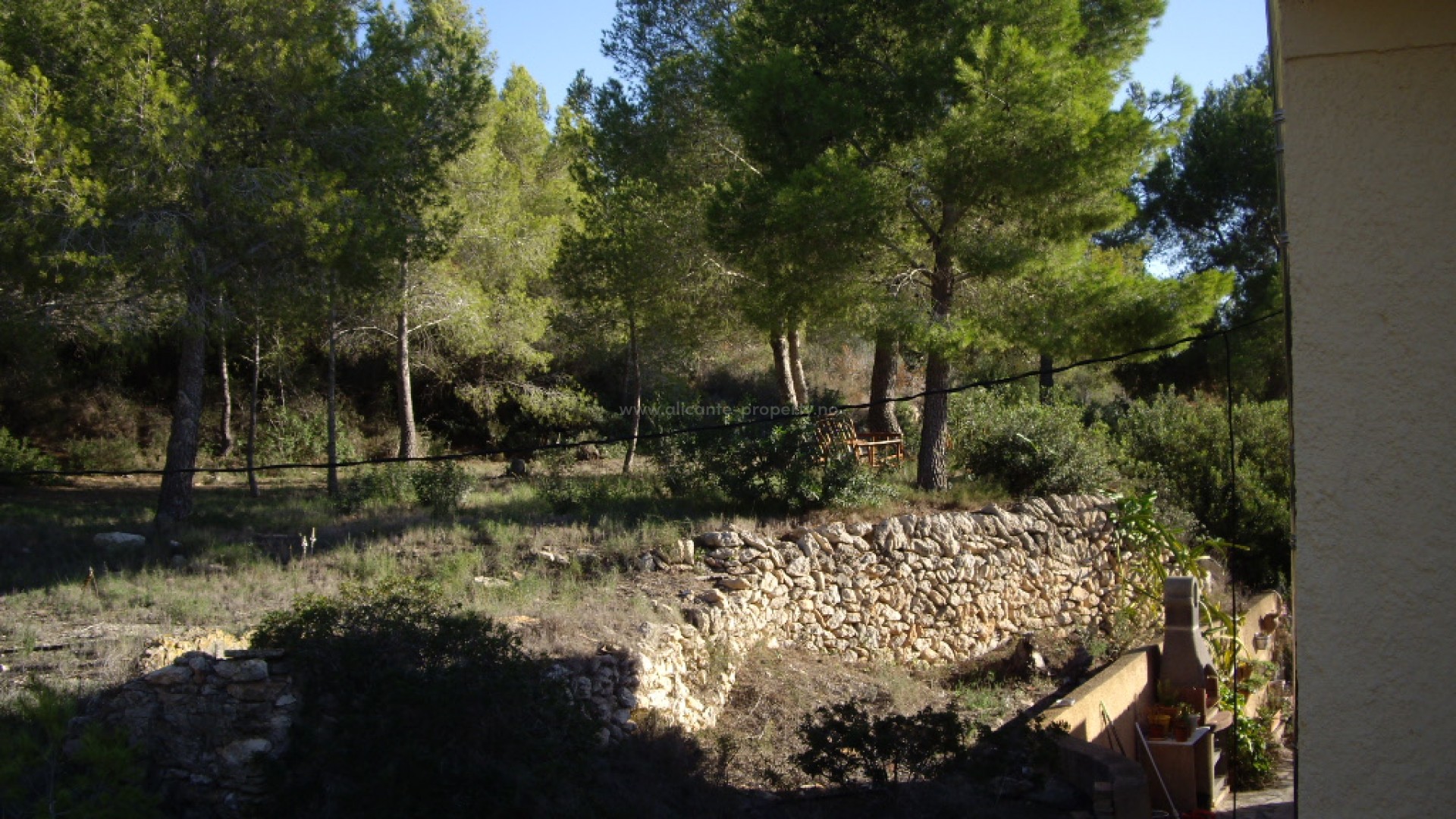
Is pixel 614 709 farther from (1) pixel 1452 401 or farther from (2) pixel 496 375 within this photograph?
(2) pixel 496 375

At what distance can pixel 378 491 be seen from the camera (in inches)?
638

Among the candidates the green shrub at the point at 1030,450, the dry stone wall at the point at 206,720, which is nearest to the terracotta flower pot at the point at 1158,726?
the green shrub at the point at 1030,450

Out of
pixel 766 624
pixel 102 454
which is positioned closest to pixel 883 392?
pixel 766 624

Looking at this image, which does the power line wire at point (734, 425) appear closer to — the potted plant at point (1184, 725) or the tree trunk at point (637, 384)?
the potted plant at point (1184, 725)

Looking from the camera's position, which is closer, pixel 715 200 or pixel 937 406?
pixel 715 200

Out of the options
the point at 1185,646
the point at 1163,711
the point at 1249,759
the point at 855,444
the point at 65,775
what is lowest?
the point at 1249,759

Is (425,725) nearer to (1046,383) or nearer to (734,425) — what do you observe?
(734,425)

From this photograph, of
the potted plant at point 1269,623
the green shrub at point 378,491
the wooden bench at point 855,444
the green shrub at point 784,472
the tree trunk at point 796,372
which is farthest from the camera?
the tree trunk at point 796,372

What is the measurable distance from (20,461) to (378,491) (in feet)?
26.1

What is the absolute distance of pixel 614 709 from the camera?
315 inches

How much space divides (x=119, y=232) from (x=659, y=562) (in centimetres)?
744

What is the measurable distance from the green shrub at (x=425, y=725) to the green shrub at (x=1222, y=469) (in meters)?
13.0

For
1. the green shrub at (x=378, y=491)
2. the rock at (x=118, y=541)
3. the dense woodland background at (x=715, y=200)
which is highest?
the dense woodland background at (x=715, y=200)

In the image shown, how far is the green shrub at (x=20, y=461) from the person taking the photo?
61.9 ft
